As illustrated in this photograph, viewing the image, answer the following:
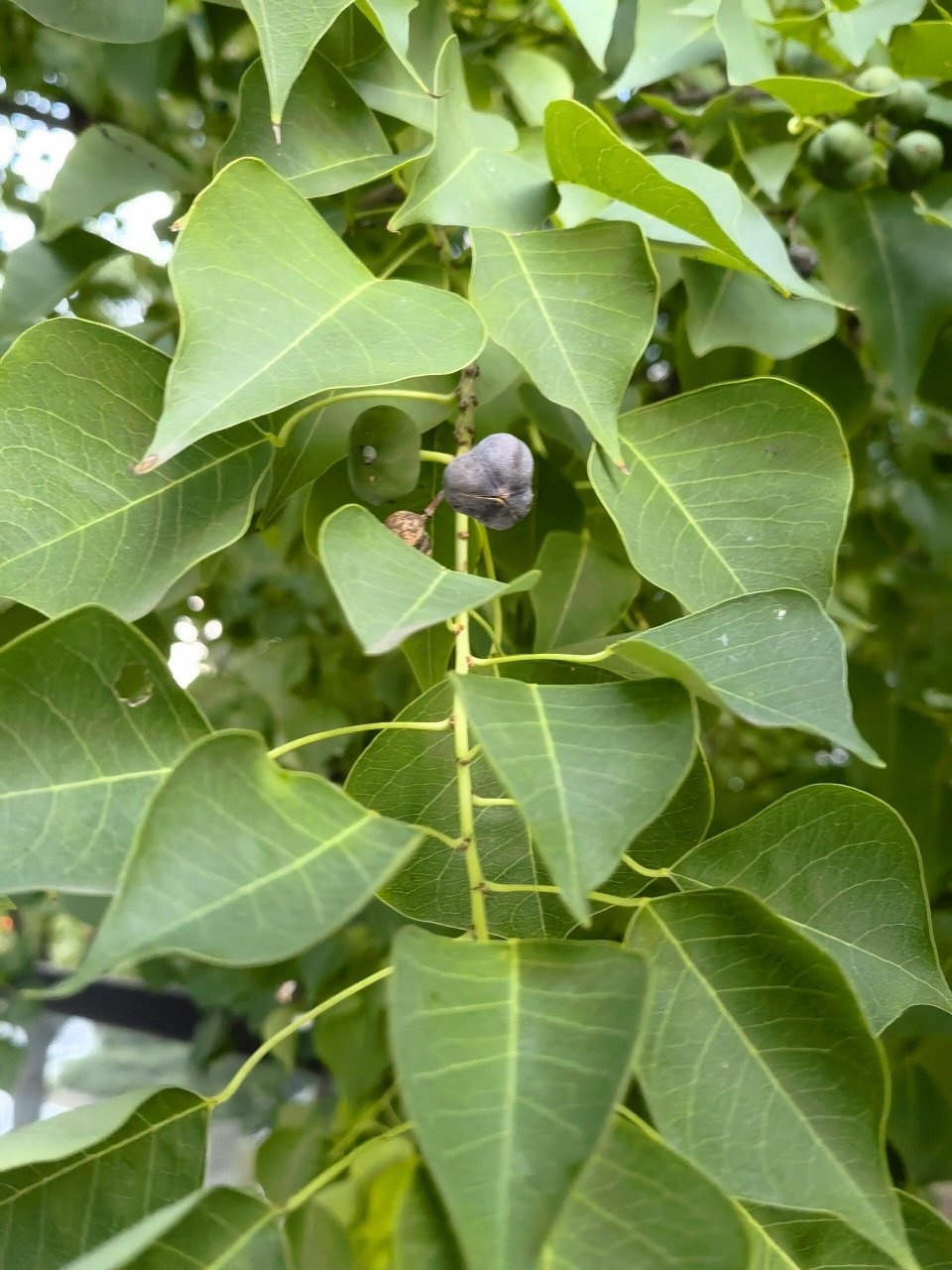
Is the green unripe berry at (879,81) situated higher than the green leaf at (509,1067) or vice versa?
the green unripe berry at (879,81)

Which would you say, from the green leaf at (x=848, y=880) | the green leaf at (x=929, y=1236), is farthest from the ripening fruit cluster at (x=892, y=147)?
the green leaf at (x=929, y=1236)

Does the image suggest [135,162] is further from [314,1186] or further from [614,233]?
[314,1186]

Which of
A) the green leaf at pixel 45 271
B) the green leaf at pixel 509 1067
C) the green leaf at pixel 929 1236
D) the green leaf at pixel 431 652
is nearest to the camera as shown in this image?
the green leaf at pixel 509 1067

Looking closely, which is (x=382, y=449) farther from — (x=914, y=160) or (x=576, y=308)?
(x=914, y=160)

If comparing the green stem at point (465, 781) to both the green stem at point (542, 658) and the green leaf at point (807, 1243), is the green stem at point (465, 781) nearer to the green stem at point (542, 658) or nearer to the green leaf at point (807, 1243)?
the green stem at point (542, 658)

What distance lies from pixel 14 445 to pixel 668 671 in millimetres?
207

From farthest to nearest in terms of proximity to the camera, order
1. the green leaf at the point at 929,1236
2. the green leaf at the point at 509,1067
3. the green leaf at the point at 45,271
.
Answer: the green leaf at the point at 45,271, the green leaf at the point at 929,1236, the green leaf at the point at 509,1067

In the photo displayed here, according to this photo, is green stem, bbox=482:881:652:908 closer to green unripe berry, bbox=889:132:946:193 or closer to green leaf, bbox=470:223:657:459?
green leaf, bbox=470:223:657:459

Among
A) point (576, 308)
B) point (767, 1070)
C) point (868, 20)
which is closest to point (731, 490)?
point (576, 308)

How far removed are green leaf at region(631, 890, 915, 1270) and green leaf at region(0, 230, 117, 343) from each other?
45cm

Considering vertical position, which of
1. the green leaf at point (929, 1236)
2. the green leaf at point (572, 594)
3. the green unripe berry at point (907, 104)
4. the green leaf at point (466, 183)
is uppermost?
the green leaf at point (466, 183)

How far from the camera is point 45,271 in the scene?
1.78ft

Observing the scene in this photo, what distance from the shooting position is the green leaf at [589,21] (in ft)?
1.40

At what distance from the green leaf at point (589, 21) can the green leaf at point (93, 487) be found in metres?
0.23
